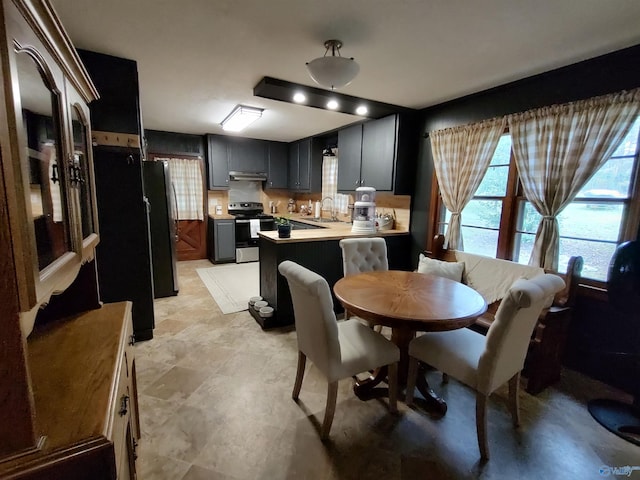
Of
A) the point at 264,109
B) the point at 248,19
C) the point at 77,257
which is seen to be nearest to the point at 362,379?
the point at 77,257

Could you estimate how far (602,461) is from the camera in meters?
1.62

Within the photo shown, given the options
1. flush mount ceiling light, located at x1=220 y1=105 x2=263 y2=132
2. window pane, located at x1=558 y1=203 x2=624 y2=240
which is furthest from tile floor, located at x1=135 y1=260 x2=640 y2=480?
flush mount ceiling light, located at x1=220 y1=105 x2=263 y2=132

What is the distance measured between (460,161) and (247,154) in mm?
3956

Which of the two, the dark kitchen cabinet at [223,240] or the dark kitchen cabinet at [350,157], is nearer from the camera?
the dark kitchen cabinet at [350,157]

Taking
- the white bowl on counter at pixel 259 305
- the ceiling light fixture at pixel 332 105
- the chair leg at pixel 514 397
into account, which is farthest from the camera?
the white bowl on counter at pixel 259 305

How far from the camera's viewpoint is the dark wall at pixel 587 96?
2.08 m

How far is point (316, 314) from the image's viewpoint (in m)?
1.66

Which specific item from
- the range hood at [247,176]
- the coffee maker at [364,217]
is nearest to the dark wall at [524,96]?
the coffee maker at [364,217]

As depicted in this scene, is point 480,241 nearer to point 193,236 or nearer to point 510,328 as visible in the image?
point 510,328

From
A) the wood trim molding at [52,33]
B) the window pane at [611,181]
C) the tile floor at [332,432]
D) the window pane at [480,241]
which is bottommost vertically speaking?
the tile floor at [332,432]

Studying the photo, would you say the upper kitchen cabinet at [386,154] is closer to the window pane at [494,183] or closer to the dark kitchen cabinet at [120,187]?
the window pane at [494,183]

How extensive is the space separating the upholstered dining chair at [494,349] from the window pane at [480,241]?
1363mm

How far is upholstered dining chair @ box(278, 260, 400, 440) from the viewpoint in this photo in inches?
64.2

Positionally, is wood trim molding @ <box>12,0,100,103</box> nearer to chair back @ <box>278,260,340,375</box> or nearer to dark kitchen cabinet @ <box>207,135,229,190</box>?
chair back @ <box>278,260,340,375</box>
